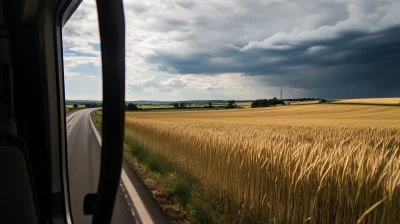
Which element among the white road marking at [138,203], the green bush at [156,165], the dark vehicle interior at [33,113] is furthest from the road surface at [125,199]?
the dark vehicle interior at [33,113]

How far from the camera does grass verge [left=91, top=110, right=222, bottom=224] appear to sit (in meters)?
4.77

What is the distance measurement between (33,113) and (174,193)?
4533mm

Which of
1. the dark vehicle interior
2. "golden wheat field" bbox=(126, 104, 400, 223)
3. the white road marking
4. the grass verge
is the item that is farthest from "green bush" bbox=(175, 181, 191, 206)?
the dark vehicle interior

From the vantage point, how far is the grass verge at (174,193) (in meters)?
4.77

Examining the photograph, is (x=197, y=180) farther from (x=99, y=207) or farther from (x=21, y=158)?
(x=99, y=207)

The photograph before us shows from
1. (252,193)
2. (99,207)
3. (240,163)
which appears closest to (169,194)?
(240,163)

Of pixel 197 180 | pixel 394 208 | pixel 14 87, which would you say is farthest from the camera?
pixel 197 180

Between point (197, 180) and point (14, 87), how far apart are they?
527cm

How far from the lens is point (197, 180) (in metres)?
6.85

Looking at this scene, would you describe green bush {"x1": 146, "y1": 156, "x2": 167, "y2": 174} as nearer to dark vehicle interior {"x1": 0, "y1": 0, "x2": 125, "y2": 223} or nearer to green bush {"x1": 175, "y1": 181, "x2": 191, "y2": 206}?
green bush {"x1": 175, "y1": 181, "x2": 191, "y2": 206}

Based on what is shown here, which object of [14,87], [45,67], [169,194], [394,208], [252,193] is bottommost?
[169,194]

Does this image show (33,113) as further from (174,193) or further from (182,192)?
(174,193)

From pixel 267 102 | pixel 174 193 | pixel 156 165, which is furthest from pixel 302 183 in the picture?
pixel 267 102

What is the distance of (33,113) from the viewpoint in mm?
2014
